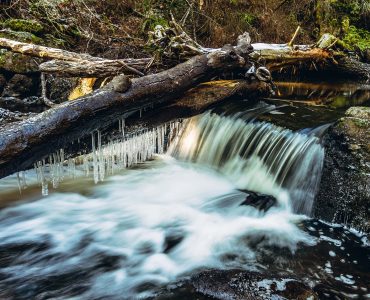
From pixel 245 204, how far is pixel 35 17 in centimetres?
716

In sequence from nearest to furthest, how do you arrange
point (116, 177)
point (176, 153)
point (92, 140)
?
point (92, 140), point (116, 177), point (176, 153)

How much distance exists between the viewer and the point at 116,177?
20.1 feet

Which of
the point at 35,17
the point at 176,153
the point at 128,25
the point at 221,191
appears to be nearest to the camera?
the point at 221,191

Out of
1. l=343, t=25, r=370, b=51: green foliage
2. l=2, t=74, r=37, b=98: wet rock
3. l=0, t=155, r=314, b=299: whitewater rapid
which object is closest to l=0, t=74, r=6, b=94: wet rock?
l=2, t=74, r=37, b=98: wet rock

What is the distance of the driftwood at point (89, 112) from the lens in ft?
12.4

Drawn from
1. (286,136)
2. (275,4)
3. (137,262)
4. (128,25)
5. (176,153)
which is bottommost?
(137,262)

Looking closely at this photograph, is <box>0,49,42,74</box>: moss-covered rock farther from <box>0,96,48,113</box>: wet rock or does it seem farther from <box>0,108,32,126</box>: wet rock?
<box>0,108,32,126</box>: wet rock

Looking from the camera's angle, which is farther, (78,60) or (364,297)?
(78,60)

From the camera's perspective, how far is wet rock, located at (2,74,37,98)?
7.70 metres

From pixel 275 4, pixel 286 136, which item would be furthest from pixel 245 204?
pixel 275 4

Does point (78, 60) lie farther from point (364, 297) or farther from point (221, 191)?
point (364, 297)

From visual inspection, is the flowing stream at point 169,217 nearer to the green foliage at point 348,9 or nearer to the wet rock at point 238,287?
the wet rock at point 238,287

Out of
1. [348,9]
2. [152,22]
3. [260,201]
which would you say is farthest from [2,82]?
[348,9]

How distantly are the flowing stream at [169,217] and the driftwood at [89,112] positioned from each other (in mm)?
421
